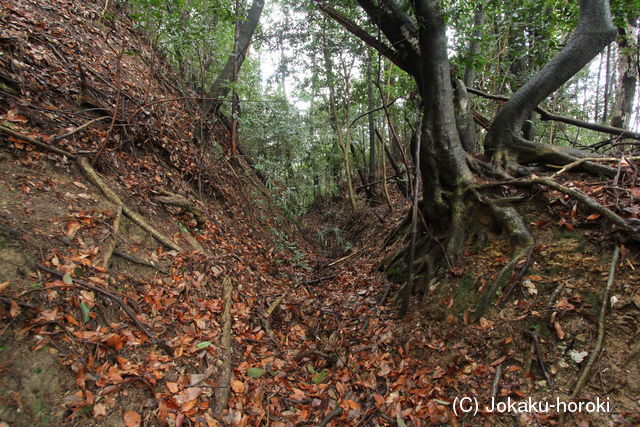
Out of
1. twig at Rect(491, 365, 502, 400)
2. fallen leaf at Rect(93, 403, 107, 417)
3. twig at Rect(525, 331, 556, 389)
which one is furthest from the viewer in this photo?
twig at Rect(491, 365, 502, 400)

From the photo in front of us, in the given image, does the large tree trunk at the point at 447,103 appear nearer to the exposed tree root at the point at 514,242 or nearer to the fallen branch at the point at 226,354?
the exposed tree root at the point at 514,242

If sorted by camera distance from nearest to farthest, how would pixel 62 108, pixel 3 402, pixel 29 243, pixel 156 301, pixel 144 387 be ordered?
pixel 3 402 → pixel 144 387 → pixel 29 243 → pixel 156 301 → pixel 62 108

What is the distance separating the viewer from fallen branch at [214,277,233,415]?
2.85 meters

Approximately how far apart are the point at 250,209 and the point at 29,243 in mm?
5293

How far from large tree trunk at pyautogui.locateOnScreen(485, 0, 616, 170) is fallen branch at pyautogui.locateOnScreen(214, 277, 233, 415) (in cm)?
441

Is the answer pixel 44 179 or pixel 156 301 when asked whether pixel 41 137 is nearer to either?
pixel 44 179

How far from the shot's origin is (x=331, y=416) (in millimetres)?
3090

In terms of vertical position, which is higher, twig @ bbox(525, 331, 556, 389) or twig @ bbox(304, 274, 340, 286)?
twig @ bbox(525, 331, 556, 389)

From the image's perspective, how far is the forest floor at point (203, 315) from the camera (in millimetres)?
2293

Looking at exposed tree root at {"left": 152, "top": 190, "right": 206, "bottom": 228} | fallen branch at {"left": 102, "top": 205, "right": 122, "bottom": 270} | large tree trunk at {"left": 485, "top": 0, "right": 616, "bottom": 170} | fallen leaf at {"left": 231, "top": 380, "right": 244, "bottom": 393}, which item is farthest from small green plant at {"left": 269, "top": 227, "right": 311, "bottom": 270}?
large tree trunk at {"left": 485, "top": 0, "right": 616, "bottom": 170}

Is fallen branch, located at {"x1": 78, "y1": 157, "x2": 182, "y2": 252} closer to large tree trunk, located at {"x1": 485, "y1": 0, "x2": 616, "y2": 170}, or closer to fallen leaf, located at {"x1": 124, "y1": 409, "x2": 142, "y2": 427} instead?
fallen leaf, located at {"x1": 124, "y1": 409, "x2": 142, "y2": 427}

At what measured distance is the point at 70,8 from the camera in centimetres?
649

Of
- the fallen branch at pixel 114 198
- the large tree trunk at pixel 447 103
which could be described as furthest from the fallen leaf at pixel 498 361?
the fallen branch at pixel 114 198

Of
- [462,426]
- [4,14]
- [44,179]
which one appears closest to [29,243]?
[44,179]
